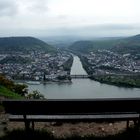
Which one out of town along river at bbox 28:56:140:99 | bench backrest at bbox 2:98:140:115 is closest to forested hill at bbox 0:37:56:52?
town along river at bbox 28:56:140:99

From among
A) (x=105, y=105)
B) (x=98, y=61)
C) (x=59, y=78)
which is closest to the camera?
(x=105, y=105)

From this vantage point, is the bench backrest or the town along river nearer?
the bench backrest

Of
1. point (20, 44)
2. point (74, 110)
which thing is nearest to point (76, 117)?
point (74, 110)

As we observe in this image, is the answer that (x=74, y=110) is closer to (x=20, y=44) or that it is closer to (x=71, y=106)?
(x=71, y=106)

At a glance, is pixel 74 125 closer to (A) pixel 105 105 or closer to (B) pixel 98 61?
(A) pixel 105 105

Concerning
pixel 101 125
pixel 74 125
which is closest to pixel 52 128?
pixel 74 125

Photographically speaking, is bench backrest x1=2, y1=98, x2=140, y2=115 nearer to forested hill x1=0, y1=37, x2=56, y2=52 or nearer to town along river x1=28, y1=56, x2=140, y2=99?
town along river x1=28, y1=56, x2=140, y2=99
